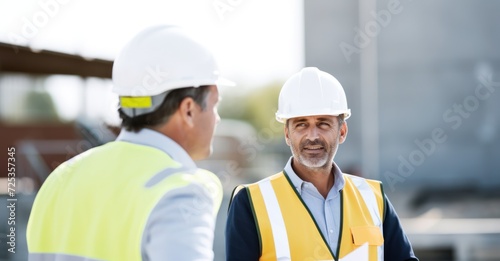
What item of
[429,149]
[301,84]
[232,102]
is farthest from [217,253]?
[232,102]

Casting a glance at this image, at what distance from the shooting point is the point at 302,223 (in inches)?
117

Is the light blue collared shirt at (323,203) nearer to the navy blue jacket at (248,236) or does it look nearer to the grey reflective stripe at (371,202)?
the grey reflective stripe at (371,202)

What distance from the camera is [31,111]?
613 inches

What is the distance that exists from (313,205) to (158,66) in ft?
5.14

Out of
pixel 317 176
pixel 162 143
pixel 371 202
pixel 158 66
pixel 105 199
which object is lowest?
pixel 371 202

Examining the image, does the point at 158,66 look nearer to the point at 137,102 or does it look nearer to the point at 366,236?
the point at 137,102

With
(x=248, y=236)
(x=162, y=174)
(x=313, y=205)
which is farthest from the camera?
(x=313, y=205)

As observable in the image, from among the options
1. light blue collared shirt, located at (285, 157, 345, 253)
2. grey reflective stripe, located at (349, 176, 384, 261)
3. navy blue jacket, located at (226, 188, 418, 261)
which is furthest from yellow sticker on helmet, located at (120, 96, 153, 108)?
grey reflective stripe, located at (349, 176, 384, 261)

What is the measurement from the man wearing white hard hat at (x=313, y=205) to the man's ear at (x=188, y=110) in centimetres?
123

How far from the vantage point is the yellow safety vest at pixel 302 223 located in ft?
9.55

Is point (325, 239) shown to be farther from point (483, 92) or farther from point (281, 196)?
point (483, 92)

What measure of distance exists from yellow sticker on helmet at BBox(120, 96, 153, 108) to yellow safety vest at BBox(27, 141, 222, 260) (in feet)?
0.29

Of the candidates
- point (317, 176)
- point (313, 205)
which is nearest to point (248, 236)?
point (313, 205)

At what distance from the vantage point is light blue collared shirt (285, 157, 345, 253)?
302cm
